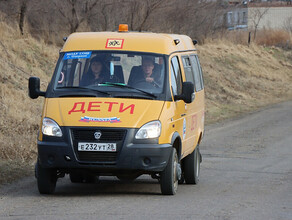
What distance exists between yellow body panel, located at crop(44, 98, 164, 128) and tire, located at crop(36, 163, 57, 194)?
717mm

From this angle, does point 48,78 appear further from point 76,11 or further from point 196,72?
point 196,72

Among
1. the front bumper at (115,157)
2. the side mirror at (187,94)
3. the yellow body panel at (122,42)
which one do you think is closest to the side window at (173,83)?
the side mirror at (187,94)

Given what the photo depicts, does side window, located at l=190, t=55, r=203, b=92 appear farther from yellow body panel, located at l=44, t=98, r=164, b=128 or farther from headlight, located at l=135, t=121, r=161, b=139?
headlight, located at l=135, t=121, r=161, b=139

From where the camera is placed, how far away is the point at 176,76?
10.0 m

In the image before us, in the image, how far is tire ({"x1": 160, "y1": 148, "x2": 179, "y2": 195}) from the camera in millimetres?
9133

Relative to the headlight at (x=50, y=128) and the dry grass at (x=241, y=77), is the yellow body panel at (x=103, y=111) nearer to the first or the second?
the headlight at (x=50, y=128)

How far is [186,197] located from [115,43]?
227 centimetres

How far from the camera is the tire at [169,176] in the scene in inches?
360

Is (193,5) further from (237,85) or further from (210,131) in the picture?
(210,131)

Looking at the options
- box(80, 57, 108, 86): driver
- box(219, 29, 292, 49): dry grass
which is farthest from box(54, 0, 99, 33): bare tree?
box(219, 29, 292, 49): dry grass

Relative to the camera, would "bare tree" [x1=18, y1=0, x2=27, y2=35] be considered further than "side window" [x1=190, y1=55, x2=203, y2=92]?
Yes

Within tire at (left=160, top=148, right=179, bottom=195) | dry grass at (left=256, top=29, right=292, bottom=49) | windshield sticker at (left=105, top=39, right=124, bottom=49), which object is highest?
windshield sticker at (left=105, top=39, right=124, bottom=49)

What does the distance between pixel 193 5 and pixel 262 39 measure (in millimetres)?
16994

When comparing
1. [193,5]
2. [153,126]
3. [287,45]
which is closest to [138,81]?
[153,126]
